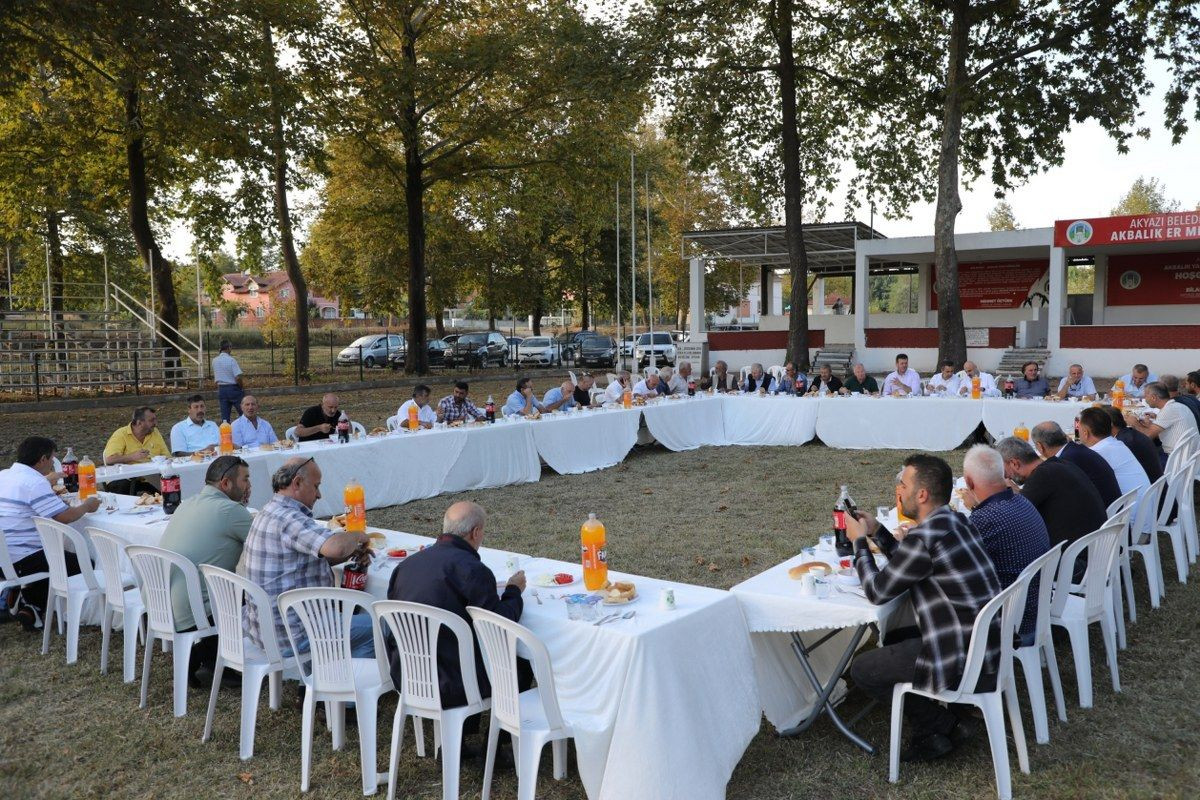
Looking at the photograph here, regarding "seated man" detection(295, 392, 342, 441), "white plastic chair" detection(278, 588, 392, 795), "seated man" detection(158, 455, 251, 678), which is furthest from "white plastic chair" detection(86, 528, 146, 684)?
"seated man" detection(295, 392, 342, 441)

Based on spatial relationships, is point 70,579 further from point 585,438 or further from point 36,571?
point 585,438

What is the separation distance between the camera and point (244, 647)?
12.8 feet

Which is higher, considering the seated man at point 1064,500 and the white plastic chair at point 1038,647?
the seated man at point 1064,500

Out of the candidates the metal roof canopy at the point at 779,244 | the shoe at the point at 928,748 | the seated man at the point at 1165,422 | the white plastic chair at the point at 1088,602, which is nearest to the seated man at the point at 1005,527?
the white plastic chair at the point at 1088,602

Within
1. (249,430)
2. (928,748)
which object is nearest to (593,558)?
(928,748)

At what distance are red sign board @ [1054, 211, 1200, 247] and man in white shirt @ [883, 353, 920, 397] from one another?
1092cm

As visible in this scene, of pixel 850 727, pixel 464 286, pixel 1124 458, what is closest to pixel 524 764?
pixel 850 727

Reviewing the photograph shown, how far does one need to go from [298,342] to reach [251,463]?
15543mm

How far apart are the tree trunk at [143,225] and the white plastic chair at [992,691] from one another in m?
18.3

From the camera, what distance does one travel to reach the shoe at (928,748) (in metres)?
3.62

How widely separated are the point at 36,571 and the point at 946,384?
1193cm

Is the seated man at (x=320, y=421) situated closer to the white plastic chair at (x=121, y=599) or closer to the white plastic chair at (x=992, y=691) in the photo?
the white plastic chair at (x=121, y=599)

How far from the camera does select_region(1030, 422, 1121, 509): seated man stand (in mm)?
5211

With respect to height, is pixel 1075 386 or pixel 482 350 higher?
pixel 482 350
